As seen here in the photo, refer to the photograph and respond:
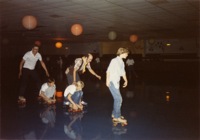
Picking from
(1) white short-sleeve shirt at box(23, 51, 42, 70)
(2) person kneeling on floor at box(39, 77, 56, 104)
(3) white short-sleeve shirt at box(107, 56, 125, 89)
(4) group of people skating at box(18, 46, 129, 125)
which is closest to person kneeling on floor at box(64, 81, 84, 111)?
(4) group of people skating at box(18, 46, 129, 125)

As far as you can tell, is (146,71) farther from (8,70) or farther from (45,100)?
(45,100)

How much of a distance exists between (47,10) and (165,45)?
1298 cm

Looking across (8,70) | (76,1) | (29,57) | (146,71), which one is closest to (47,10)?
(76,1)

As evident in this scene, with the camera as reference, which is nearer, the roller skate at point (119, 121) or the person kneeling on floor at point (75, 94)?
the roller skate at point (119, 121)

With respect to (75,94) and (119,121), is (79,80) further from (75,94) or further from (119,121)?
(119,121)

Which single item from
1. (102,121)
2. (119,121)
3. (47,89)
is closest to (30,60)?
(47,89)

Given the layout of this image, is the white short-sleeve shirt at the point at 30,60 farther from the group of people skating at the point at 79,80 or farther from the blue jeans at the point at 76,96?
the blue jeans at the point at 76,96

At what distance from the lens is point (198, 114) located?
14.1ft

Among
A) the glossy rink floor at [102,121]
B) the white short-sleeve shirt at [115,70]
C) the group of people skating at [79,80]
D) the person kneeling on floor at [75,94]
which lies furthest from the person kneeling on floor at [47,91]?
the white short-sleeve shirt at [115,70]

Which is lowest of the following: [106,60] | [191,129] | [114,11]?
[191,129]

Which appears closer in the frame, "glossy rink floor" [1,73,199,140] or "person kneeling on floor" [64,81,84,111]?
"glossy rink floor" [1,73,199,140]

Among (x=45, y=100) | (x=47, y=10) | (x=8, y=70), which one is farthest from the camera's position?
(x=8, y=70)

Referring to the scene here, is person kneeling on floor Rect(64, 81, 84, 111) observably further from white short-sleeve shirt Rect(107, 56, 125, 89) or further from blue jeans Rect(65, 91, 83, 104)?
white short-sleeve shirt Rect(107, 56, 125, 89)

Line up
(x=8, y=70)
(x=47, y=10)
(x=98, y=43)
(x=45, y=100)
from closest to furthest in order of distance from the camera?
(x=45, y=100) < (x=47, y=10) < (x=8, y=70) < (x=98, y=43)
